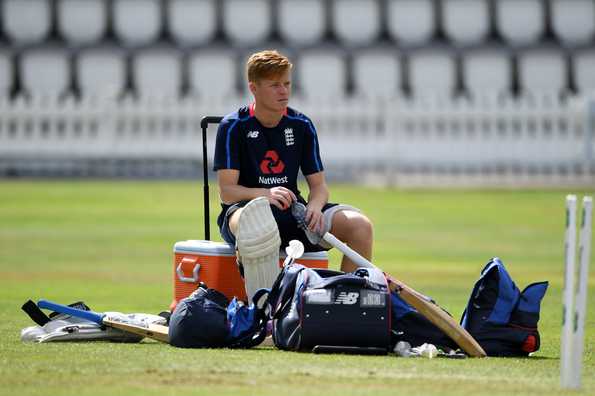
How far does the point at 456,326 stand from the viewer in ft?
26.5

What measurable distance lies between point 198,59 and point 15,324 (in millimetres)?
24547

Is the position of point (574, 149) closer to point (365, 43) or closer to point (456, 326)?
point (365, 43)

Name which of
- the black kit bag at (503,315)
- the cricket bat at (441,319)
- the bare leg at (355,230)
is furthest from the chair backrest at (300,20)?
the cricket bat at (441,319)

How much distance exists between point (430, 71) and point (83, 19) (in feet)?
25.2

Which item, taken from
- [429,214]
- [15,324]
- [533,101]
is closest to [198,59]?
[533,101]

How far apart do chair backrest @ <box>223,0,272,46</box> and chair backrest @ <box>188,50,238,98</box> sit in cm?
82

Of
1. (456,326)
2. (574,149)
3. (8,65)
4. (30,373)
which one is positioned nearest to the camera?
(30,373)

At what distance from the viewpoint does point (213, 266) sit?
8844mm

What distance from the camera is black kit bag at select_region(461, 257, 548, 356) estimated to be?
8.19m

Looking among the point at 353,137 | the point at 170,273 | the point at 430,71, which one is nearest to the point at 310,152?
the point at 170,273

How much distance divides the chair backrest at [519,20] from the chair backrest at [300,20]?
158 inches

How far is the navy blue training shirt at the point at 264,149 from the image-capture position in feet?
29.1

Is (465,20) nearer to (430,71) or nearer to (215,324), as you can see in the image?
(430,71)

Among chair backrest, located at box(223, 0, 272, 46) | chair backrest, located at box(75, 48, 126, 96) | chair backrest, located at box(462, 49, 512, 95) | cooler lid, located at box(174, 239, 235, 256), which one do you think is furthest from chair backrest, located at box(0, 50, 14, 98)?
cooler lid, located at box(174, 239, 235, 256)
